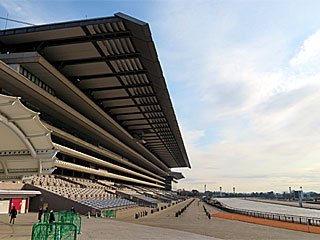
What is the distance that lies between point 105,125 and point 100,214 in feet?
74.1

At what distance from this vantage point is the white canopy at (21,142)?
8727 millimetres

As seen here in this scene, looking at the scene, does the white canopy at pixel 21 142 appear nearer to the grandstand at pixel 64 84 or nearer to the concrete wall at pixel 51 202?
the grandstand at pixel 64 84

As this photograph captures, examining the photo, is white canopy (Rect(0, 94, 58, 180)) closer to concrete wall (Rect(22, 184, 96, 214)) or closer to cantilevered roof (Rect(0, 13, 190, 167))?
cantilevered roof (Rect(0, 13, 190, 167))

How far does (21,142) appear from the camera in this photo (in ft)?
34.7

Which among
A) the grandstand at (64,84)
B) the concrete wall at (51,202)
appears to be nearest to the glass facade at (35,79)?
the grandstand at (64,84)

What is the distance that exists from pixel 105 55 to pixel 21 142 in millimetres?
17046

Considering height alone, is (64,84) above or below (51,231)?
above

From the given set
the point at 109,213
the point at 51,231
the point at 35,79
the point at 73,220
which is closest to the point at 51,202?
the point at 109,213

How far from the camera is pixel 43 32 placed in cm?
2184

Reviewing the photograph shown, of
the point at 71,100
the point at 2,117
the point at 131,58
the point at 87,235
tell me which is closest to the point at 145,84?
the point at 131,58

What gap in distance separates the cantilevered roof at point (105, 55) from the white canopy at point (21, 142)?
41.7 ft

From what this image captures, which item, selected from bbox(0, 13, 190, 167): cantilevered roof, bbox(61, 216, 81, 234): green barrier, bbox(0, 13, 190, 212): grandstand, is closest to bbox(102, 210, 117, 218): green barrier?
bbox(0, 13, 190, 212): grandstand

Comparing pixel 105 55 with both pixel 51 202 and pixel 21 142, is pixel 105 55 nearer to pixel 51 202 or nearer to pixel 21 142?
pixel 51 202

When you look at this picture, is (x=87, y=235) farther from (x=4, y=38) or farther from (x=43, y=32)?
(x=4, y=38)
